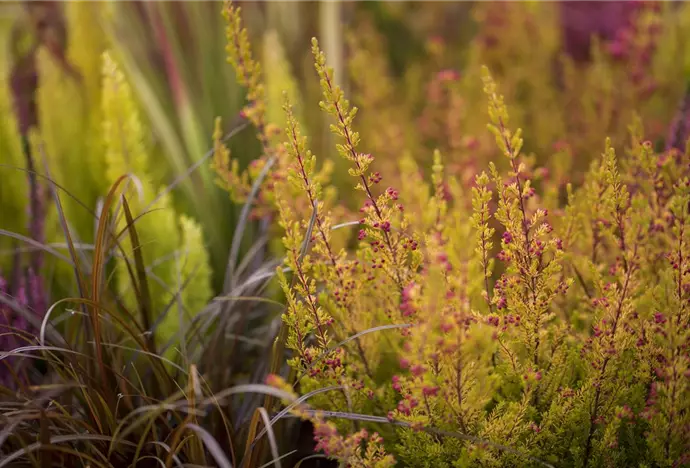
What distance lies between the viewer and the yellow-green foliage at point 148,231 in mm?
998

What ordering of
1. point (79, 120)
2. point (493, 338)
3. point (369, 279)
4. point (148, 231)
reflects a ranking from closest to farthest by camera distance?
point (493, 338) → point (369, 279) → point (148, 231) → point (79, 120)

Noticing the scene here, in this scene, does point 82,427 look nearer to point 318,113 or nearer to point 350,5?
point 318,113

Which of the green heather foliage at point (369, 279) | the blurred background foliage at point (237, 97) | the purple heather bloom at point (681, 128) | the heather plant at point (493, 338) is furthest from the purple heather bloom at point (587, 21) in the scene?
the heather plant at point (493, 338)

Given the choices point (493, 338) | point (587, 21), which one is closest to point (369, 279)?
point (493, 338)

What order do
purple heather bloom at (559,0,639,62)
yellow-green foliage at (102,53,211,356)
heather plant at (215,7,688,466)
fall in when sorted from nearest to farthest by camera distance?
heather plant at (215,7,688,466) < yellow-green foliage at (102,53,211,356) < purple heather bloom at (559,0,639,62)

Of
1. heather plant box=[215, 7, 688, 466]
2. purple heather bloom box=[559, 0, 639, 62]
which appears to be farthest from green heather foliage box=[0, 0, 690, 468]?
purple heather bloom box=[559, 0, 639, 62]

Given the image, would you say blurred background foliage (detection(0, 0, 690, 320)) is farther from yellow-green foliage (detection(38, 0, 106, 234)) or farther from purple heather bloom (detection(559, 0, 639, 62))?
purple heather bloom (detection(559, 0, 639, 62))

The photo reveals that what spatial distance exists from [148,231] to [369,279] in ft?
1.54

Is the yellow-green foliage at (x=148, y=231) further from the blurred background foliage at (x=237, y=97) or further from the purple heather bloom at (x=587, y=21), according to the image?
the purple heather bloom at (x=587, y=21)

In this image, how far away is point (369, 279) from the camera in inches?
28.8

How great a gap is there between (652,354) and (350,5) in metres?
1.29

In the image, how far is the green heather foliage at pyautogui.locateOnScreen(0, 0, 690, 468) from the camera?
2.10 ft

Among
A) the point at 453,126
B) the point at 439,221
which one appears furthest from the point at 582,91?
the point at 439,221

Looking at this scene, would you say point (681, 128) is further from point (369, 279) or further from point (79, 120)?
point (79, 120)
